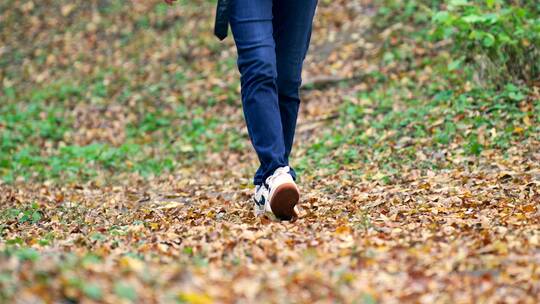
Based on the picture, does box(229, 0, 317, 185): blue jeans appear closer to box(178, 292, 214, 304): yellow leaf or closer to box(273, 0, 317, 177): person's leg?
box(273, 0, 317, 177): person's leg

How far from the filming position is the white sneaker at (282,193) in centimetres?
348

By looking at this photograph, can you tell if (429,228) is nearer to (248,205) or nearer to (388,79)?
(248,205)

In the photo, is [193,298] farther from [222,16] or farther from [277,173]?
[222,16]

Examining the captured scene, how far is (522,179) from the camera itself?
4.54 metres

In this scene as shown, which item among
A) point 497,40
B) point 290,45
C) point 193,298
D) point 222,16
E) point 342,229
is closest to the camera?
point 193,298

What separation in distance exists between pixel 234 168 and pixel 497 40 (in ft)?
8.19

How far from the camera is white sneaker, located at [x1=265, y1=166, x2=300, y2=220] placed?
3.48 meters

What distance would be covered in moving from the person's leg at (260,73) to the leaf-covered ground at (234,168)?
1.23ft

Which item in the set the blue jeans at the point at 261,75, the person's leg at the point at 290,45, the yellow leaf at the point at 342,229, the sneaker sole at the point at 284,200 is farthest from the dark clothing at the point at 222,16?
the yellow leaf at the point at 342,229

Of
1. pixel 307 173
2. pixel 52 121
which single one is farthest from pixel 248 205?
pixel 52 121

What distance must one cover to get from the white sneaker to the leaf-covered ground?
86mm

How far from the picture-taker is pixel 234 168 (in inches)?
263

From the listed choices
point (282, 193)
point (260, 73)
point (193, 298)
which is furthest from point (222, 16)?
point (193, 298)

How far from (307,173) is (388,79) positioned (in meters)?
2.56
